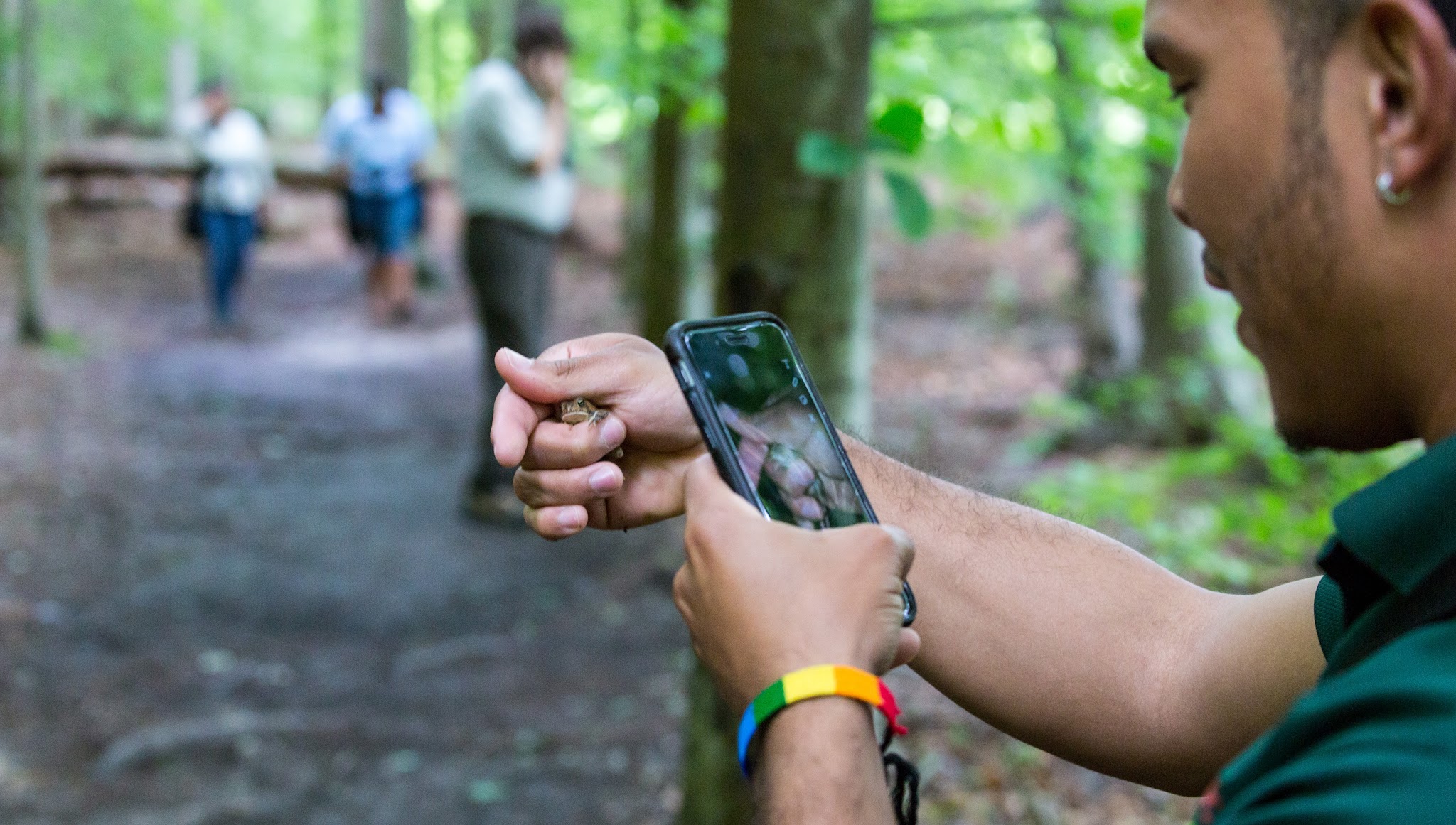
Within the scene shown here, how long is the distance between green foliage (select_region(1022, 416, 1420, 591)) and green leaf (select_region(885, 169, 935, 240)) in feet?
8.56

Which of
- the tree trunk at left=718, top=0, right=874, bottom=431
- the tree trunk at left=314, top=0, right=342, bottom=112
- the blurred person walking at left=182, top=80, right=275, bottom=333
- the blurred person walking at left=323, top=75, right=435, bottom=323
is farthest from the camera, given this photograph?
the tree trunk at left=314, top=0, right=342, bottom=112

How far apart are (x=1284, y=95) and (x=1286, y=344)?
0.77 ft

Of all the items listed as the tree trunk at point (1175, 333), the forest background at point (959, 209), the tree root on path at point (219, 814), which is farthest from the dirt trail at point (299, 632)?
the tree trunk at point (1175, 333)

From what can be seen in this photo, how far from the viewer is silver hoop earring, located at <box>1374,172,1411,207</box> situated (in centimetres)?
100

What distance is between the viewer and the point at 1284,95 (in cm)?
109

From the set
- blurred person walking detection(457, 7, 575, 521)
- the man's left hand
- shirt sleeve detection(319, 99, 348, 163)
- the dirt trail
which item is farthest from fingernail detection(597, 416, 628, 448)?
shirt sleeve detection(319, 99, 348, 163)

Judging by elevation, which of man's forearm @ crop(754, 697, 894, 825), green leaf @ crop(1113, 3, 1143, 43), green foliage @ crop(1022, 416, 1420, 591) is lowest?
green foliage @ crop(1022, 416, 1420, 591)

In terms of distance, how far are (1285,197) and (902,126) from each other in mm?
1418

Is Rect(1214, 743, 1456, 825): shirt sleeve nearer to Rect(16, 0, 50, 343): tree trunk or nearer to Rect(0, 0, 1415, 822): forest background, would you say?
Rect(0, 0, 1415, 822): forest background

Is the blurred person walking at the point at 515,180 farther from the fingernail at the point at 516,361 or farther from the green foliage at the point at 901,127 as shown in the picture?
the fingernail at the point at 516,361

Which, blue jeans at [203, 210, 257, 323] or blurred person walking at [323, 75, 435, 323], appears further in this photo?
blue jeans at [203, 210, 257, 323]

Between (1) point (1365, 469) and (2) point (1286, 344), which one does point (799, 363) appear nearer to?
(2) point (1286, 344)

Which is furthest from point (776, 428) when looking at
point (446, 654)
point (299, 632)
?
point (299, 632)

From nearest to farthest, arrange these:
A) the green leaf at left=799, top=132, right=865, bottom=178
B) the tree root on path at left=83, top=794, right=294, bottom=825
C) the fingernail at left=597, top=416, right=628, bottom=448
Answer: the fingernail at left=597, top=416, right=628, bottom=448, the green leaf at left=799, top=132, right=865, bottom=178, the tree root on path at left=83, top=794, right=294, bottom=825
